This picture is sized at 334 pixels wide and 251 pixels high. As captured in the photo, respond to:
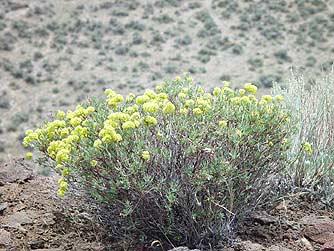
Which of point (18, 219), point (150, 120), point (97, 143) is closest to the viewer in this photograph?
point (97, 143)

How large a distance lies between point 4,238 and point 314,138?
181 centimetres

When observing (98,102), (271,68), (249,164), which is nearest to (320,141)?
(249,164)

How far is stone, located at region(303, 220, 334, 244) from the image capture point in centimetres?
253

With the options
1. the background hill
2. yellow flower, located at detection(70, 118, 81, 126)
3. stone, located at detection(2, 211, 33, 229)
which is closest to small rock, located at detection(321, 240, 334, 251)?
yellow flower, located at detection(70, 118, 81, 126)

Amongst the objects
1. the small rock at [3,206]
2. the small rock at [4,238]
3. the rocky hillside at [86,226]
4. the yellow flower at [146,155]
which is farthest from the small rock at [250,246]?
the small rock at [3,206]

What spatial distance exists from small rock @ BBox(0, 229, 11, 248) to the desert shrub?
5.00ft

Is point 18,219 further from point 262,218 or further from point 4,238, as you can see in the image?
point 262,218

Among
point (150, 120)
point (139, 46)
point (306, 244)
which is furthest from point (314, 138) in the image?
point (139, 46)

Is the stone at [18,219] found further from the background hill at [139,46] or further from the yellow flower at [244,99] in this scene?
the background hill at [139,46]

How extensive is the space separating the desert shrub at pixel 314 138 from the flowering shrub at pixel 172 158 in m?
0.55

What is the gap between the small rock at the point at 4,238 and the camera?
242 centimetres

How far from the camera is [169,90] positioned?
2.62 metres

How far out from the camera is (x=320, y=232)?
2.56 metres

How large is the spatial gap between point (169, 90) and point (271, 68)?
54.5 ft
